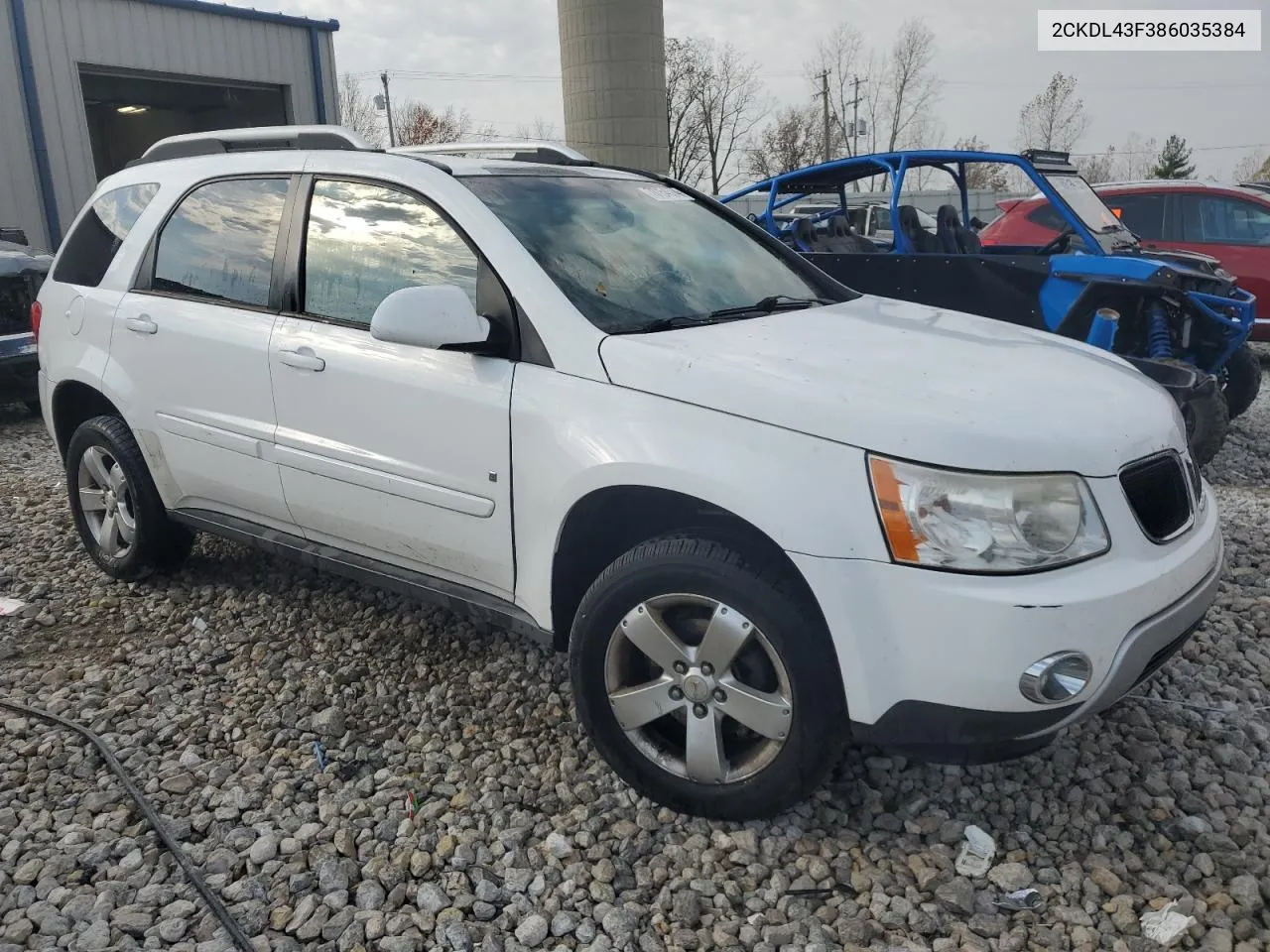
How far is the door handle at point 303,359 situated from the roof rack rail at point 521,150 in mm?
857

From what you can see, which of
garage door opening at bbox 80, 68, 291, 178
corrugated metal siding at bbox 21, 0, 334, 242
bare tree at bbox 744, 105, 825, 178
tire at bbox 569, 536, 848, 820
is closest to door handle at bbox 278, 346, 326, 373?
tire at bbox 569, 536, 848, 820

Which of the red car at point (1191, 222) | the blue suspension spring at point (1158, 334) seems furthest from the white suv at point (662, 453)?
the red car at point (1191, 222)

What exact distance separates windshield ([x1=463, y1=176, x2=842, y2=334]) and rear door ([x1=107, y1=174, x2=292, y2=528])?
978 millimetres

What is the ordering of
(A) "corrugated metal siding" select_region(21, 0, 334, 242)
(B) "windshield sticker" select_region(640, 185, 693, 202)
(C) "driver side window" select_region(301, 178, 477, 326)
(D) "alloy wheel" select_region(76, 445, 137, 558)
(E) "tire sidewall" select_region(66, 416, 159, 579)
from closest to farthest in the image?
1. (C) "driver side window" select_region(301, 178, 477, 326)
2. (B) "windshield sticker" select_region(640, 185, 693, 202)
3. (E) "tire sidewall" select_region(66, 416, 159, 579)
4. (D) "alloy wheel" select_region(76, 445, 137, 558)
5. (A) "corrugated metal siding" select_region(21, 0, 334, 242)

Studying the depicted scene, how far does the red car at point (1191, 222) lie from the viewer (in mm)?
8664

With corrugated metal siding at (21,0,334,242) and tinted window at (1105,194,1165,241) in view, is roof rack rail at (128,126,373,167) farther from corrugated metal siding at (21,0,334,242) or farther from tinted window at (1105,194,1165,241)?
corrugated metal siding at (21,0,334,242)

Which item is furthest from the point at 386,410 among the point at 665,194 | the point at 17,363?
the point at 17,363

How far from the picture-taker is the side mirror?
2.67 m

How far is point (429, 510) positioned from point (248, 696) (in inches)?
40.6

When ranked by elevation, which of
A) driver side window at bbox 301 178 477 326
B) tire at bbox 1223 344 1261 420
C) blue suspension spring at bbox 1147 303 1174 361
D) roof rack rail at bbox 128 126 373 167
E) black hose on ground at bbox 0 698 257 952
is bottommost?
black hose on ground at bbox 0 698 257 952

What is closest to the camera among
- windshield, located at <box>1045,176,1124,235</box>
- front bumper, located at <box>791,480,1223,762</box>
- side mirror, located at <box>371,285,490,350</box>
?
front bumper, located at <box>791,480,1223,762</box>

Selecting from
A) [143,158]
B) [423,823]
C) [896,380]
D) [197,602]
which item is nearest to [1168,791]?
[896,380]

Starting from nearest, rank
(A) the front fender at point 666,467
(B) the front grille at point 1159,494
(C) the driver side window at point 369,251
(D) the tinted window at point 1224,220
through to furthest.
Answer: (A) the front fender at point 666,467, (B) the front grille at point 1159,494, (C) the driver side window at point 369,251, (D) the tinted window at point 1224,220

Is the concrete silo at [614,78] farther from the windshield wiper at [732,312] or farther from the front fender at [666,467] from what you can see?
the front fender at [666,467]
